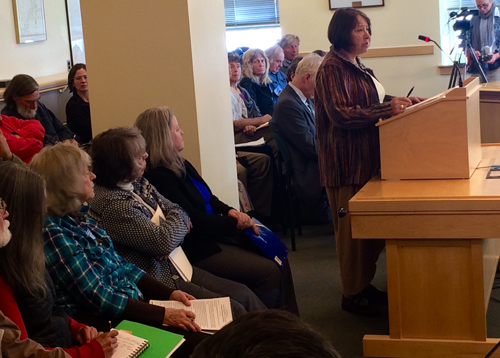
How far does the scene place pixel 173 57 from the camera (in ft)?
A: 10.4

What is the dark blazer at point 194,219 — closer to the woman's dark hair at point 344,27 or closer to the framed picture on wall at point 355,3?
the woman's dark hair at point 344,27

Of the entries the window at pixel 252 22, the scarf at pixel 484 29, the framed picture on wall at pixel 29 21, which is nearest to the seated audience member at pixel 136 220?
the framed picture on wall at pixel 29 21

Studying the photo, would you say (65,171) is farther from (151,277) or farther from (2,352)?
(2,352)

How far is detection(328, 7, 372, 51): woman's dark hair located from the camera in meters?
2.79

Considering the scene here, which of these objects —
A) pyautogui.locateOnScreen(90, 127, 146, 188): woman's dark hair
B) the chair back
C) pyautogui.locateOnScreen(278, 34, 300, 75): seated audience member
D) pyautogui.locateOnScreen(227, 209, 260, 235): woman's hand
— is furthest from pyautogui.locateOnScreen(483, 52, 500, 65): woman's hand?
pyautogui.locateOnScreen(90, 127, 146, 188): woman's dark hair

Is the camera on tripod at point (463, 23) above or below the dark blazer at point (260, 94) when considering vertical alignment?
above

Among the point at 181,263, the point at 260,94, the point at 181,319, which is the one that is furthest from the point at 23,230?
the point at 260,94

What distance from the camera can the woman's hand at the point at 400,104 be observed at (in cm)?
258

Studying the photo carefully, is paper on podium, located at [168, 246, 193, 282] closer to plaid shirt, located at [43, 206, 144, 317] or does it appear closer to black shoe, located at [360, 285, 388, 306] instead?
plaid shirt, located at [43, 206, 144, 317]

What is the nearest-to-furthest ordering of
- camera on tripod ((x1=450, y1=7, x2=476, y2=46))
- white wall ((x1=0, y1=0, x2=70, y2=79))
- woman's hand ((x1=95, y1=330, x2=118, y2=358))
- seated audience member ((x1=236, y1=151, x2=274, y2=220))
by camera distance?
woman's hand ((x1=95, y1=330, x2=118, y2=358)), seated audience member ((x1=236, y1=151, x2=274, y2=220)), camera on tripod ((x1=450, y1=7, x2=476, y2=46)), white wall ((x1=0, y1=0, x2=70, y2=79))

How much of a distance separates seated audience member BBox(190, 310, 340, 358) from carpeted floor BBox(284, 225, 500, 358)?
1.57 m

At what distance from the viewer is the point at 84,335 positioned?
1816 mm

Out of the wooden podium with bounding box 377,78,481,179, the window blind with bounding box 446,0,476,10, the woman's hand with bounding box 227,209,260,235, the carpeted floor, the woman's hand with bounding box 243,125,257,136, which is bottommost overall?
the carpeted floor

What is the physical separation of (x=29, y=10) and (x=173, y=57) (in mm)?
4281
